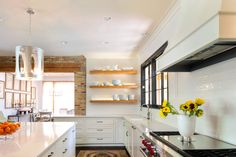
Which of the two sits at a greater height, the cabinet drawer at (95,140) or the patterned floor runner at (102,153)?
the cabinet drawer at (95,140)

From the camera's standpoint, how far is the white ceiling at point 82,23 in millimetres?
2996

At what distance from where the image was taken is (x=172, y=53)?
7.06 ft

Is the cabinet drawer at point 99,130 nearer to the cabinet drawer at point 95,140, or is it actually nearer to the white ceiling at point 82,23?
the cabinet drawer at point 95,140

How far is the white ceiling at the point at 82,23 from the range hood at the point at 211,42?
1.11 meters

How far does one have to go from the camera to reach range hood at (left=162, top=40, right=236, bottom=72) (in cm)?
160

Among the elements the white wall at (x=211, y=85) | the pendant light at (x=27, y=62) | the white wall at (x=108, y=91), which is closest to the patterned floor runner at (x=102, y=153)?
the white wall at (x=108, y=91)

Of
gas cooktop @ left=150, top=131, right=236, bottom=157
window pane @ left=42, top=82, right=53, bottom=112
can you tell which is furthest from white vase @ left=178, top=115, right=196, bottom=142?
window pane @ left=42, top=82, right=53, bottom=112

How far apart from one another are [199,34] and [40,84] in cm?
A: 1205

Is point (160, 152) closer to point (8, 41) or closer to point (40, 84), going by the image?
point (8, 41)

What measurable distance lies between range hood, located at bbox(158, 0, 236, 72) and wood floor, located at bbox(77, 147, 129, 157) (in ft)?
11.1

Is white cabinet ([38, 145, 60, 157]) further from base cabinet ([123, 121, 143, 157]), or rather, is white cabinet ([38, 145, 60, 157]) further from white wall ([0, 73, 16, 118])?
white wall ([0, 73, 16, 118])

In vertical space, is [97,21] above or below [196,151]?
above

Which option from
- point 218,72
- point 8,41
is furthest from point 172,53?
point 8,41

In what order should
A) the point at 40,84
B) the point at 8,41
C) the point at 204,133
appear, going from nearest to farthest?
1. the point at 204,133
2. the point at 8,41
3. the point at 40,84
